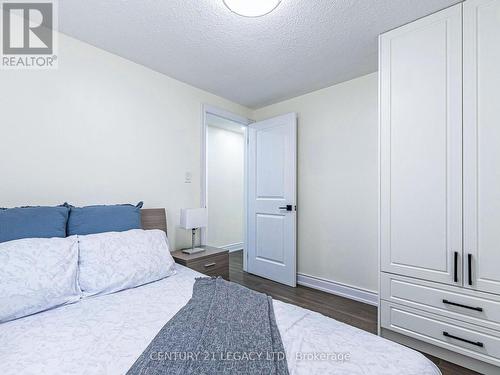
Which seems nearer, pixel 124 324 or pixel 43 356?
pixel 43 356

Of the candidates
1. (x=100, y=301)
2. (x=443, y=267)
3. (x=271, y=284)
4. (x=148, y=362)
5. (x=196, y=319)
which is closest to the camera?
(x=148, y=362)

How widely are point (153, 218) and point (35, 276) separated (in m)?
1.17

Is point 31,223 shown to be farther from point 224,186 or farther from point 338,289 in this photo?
point 224,186

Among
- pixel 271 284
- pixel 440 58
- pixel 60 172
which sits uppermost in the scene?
pixel 440 58

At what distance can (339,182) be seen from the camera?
9.61 feet

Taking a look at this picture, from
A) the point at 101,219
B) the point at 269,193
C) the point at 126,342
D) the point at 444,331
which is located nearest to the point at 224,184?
→ the point at 269,193

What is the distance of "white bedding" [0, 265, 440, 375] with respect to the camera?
0.85 metres

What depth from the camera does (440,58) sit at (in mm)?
1707

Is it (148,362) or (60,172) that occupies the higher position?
(60,172)

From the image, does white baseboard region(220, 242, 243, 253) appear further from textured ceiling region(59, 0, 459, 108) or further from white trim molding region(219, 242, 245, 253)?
textured ceiling region(59, 0, 459, 108)

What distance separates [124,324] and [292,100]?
312 cm

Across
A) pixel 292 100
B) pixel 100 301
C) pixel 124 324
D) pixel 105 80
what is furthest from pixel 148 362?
pixel 292 100

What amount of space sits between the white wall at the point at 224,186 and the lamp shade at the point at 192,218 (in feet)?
6.12

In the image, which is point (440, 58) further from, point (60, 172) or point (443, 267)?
point (60, 172)
